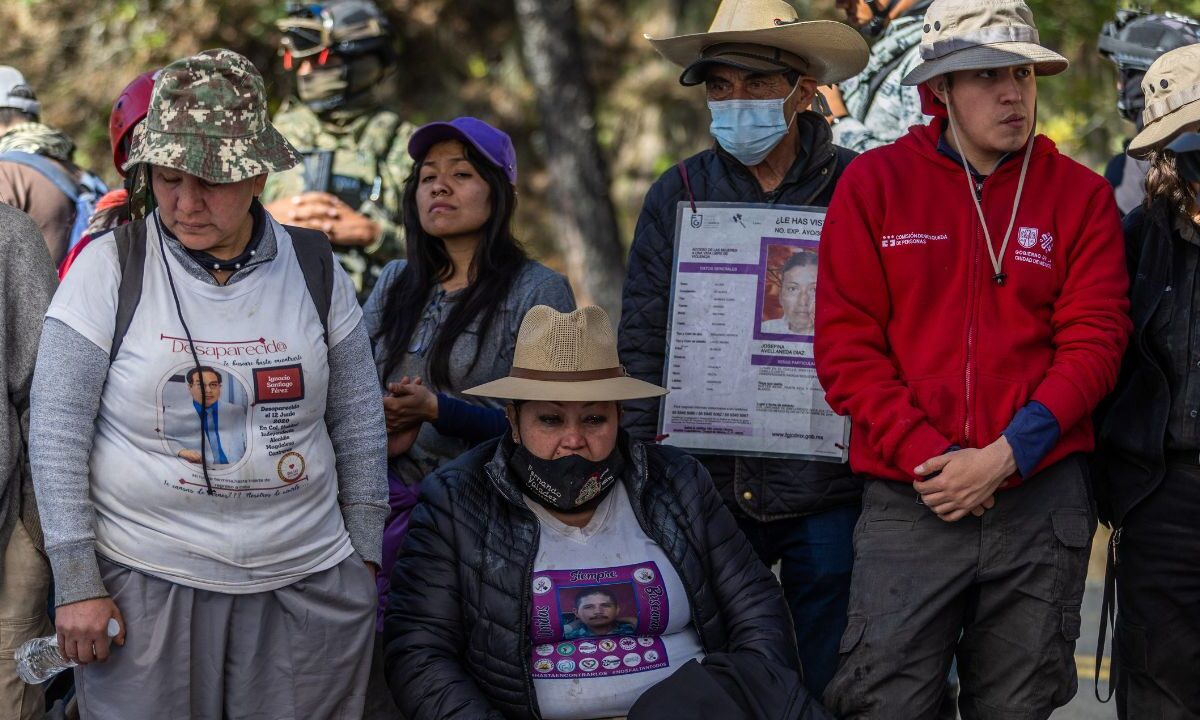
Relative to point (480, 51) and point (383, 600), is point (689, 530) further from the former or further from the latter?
point (480, 51)

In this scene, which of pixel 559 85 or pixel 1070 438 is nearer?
pixel 1070 438

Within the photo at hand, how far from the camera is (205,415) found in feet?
10.8

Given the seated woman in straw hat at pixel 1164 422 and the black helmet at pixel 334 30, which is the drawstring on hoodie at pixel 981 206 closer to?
the seated woman in straw hat at pixel 1164 422

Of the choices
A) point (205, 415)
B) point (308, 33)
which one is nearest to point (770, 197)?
point (205, 415)

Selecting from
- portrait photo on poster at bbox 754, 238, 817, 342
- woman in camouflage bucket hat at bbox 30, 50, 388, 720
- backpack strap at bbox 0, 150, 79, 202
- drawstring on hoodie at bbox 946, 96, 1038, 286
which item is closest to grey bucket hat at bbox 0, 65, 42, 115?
backpack strap at bbox 0, 150, 79, 202

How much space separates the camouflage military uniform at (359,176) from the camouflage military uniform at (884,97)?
181cm

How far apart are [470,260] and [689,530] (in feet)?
4.44

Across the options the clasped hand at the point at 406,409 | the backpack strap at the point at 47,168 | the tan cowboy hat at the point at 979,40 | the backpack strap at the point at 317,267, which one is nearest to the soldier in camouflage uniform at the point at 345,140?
the backpack strap at the point at 47,168

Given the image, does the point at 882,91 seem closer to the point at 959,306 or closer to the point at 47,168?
the point at 959,306

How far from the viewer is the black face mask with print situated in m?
3.83

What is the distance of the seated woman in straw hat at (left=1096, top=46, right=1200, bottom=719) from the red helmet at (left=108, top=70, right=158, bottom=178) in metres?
2.94

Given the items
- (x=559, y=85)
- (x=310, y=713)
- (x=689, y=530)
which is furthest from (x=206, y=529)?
(x=559, y=85)

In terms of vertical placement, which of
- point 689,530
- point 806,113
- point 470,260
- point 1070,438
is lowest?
point 689,530

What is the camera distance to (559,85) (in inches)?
487
